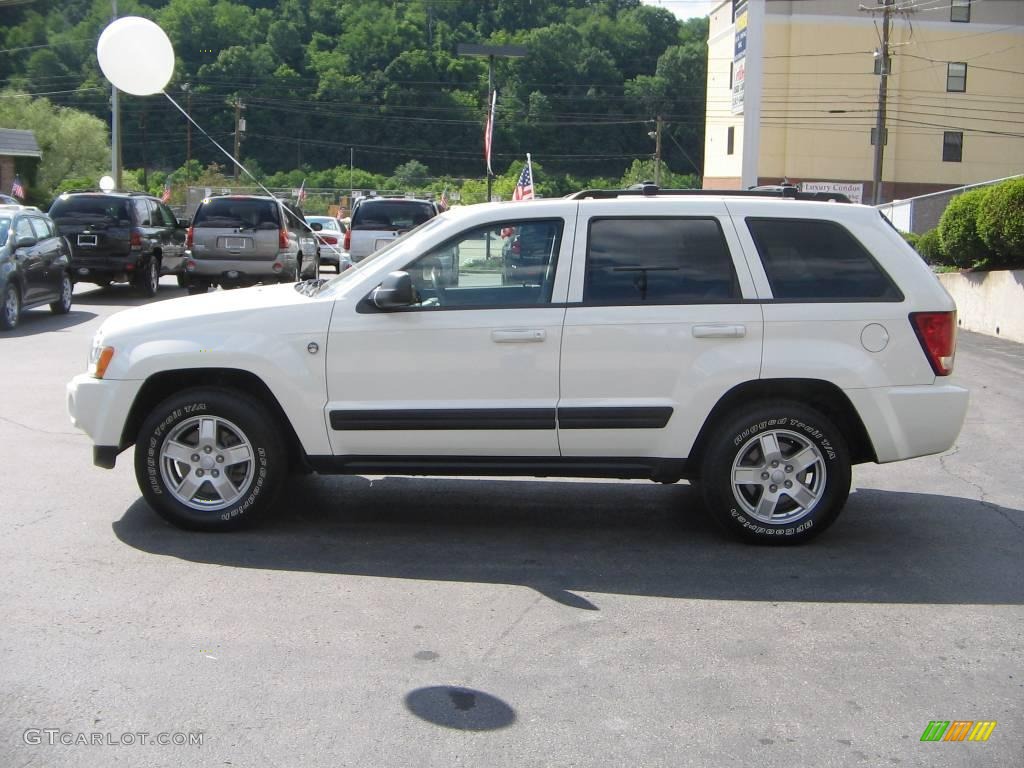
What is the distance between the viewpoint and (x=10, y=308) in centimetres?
1539

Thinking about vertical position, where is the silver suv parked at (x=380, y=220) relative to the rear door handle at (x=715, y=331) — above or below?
above

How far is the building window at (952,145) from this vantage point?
5959cm

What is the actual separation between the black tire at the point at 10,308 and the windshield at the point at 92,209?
5.07m

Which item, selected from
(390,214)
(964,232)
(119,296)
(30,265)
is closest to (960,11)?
(964,232)

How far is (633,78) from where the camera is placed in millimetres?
98562

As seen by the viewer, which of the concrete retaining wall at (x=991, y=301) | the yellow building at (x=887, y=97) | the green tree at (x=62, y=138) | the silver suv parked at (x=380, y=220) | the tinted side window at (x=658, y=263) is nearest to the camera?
the tinted side window at (x=658, y=263)

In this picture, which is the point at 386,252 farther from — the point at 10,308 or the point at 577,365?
the point at 10,308

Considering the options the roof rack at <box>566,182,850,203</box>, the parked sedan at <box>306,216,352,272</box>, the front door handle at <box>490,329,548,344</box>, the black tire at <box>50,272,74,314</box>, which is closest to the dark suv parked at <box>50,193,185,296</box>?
the black tire at <box>50,272,74,314</box>

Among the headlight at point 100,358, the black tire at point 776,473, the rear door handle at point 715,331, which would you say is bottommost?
the black tire at point 776,473

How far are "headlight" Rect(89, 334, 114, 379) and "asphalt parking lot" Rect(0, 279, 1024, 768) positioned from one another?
885mm

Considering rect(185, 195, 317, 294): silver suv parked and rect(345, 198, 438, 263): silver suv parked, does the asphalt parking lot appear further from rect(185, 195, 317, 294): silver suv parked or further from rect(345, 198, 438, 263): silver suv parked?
rect(345, 198, 438, 263): silver suv parked

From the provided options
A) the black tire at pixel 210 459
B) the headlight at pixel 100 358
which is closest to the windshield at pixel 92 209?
the headlight at pixel 100 358

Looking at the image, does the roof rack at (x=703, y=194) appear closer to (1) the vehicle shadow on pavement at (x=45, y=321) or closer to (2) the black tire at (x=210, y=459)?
(2) the black tire at (x=210, y=459)

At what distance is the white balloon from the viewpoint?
35.1ft
